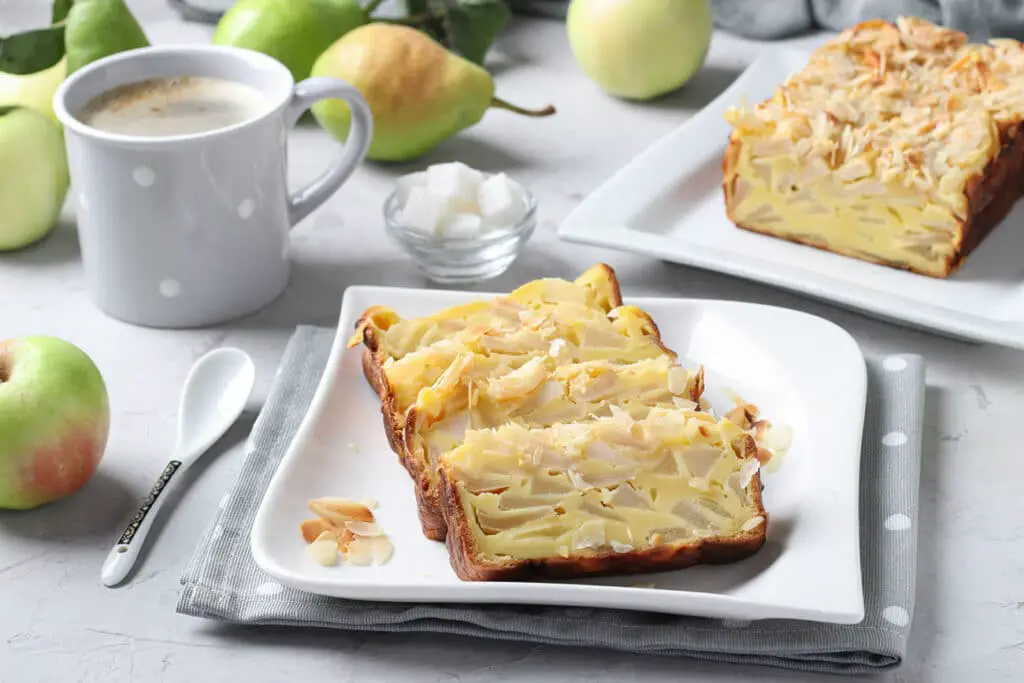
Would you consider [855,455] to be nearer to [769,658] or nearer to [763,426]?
[763,426]

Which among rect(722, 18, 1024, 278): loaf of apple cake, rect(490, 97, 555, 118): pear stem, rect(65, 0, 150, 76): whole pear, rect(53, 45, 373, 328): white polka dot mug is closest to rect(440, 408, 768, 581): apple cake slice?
rect(53, 45, 373, 328): white polka dot mug

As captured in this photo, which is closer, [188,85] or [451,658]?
[451,658]

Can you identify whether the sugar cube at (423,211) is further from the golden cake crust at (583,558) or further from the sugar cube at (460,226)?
the golden cake crust at (583,558)

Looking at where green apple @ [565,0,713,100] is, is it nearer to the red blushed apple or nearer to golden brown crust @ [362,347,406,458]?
golden brown crust @ [362,347,406,458]

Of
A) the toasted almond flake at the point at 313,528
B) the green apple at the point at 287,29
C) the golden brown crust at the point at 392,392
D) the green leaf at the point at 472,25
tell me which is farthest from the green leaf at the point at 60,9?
the toasted almond flake at the point at 313,528

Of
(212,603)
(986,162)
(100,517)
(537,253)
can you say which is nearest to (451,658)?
(212,603)

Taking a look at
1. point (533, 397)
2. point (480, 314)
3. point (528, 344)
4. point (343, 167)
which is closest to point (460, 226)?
point (343, 167)

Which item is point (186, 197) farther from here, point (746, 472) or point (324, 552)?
point (746, 472)

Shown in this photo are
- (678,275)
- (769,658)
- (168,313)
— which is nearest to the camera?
(769,658)
